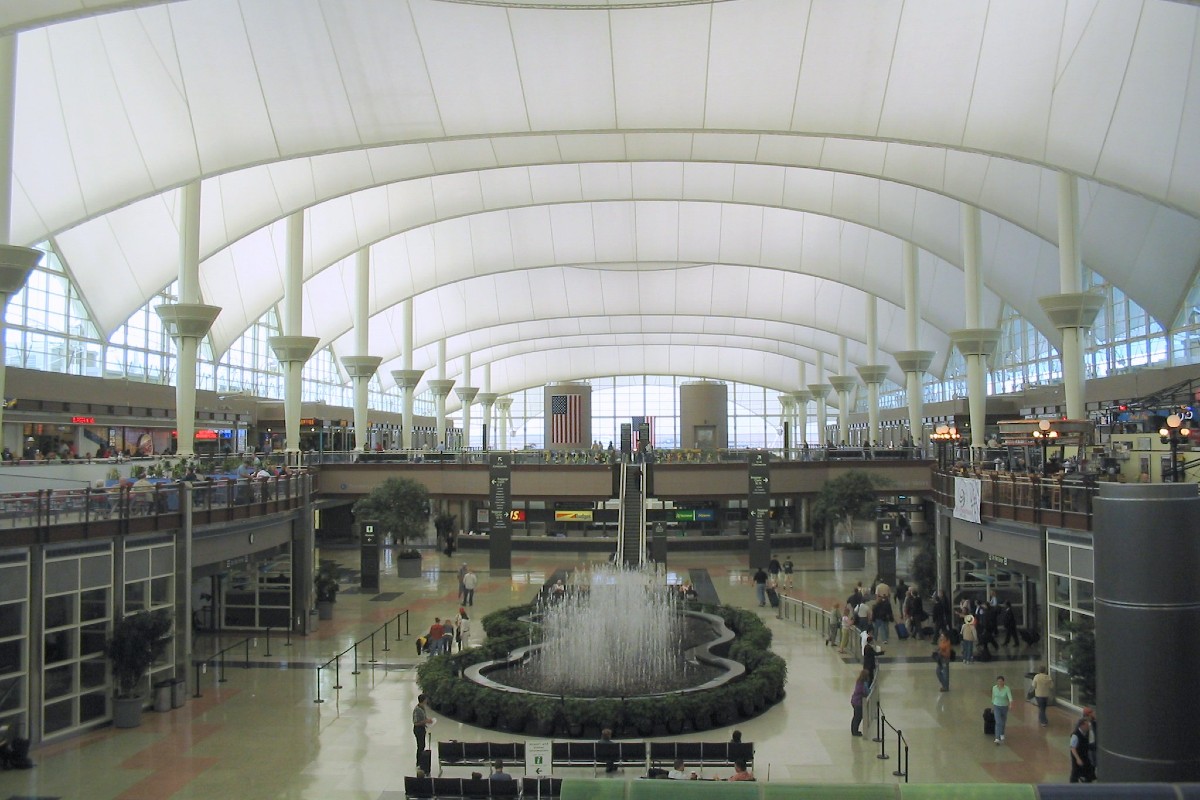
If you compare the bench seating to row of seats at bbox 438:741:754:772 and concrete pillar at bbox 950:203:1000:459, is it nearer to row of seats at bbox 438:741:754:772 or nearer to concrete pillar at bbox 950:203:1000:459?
row of seats at bbox 438:741:754:772

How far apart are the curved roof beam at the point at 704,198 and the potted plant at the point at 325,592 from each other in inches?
558

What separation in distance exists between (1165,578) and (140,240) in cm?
3869

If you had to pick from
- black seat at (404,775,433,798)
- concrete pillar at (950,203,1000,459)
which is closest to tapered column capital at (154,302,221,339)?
black seat at (404,775,433,798)

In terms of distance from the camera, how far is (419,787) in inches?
446

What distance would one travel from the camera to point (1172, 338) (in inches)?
1361

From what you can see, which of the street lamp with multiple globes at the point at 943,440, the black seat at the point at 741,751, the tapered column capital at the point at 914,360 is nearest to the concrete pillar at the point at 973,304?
the street lamp with multiple globes at the point at 943,440

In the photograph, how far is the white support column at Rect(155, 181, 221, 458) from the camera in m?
26.1

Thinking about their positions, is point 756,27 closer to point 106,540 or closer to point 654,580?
point 654,580

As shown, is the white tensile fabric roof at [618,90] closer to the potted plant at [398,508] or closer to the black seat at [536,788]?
the potted plant at [398,508]

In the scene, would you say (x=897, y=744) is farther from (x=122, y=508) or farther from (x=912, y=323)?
(x=912, y=323)

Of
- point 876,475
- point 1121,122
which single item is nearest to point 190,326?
point 1121,122

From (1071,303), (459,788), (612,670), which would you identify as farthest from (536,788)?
(1071,303)

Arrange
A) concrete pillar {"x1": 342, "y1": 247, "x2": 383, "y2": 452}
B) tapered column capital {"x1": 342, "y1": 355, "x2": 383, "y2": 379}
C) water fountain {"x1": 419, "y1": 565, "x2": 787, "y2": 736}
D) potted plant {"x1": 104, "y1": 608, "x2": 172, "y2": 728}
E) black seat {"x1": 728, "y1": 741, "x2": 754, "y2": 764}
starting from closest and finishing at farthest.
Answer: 1. black seat {"x1": 728, "y1": 741, "x2": 754, "y2": 764}
2. water fountain {"x1": 419, "y1": 565, "x2": 787, "y2": 736}
3. potted plant {"x1": 104, "y1": 608, "x2": 172, "y2": 728}
4. concrete pillar {"x1": 342, "y1": 247, "x2": 383, "y2": 452}
5. tapered column capital {"x1": 342, "y1": 355, "x2": 383, "y2": 379}

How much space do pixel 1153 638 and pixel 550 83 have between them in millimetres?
21311
